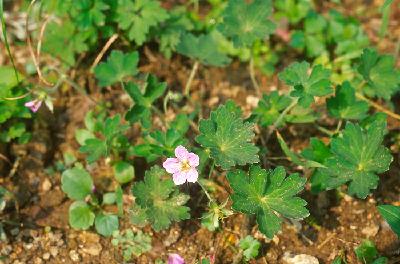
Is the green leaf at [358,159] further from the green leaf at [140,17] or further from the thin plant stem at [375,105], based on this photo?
the green leaf at [140,17]

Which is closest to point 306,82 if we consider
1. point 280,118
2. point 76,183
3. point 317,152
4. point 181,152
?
point 280,118

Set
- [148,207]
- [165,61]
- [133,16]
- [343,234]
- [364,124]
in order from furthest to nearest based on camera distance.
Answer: [165,61], [133,16], [364,124], [343,234], [148,207]

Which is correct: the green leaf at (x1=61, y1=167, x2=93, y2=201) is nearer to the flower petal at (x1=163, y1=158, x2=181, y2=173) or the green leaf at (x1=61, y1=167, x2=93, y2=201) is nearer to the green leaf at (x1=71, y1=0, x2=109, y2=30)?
the flower petal at (x1=163, y1=158, x2=181, y2=173)

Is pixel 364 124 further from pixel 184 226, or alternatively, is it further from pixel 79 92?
pixel 79 92

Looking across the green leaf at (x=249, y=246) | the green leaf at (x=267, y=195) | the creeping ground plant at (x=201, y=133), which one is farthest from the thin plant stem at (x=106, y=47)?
the green leaf at (x=249, y=246)

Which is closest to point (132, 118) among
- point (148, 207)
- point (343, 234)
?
point (148, 207)

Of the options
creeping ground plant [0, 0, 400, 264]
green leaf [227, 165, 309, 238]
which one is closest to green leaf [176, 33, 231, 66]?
creeping ground plant [0, 0, 400, 264]
